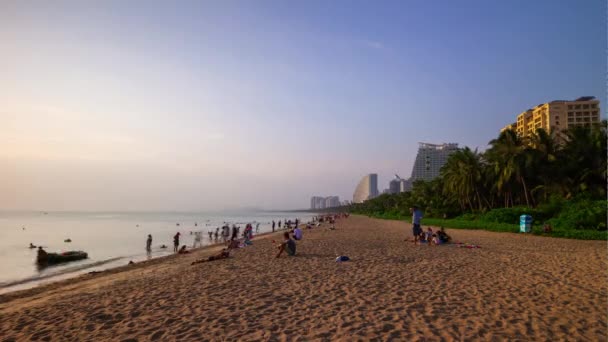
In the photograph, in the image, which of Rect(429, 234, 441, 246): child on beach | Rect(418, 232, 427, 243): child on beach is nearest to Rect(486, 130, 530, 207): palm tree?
Rect(418, 232, 427, 243): child on beach

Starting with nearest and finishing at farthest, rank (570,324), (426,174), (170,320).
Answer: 1. (570,324)
2. (170,320)
3. (426,174)

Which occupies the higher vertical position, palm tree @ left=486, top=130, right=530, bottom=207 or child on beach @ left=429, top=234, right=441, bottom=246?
palm tree @ left=486, top=130, right=530, bottom=207

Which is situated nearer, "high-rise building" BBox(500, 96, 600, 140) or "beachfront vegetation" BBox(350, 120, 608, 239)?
"beachfront vegetation" BBox(350, 120, 608, 239)

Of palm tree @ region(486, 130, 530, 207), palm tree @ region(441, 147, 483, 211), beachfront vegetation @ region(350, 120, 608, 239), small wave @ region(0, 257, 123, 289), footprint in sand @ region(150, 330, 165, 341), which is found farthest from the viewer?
palm tree @ region(441, 147, 483, 211)

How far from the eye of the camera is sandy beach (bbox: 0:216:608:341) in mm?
5652

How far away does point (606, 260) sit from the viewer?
12109 millimetres

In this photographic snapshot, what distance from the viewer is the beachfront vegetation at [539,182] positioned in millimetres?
23797

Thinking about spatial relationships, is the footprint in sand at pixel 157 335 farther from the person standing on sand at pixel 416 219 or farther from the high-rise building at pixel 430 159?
the high-rise building at pixel 430 159

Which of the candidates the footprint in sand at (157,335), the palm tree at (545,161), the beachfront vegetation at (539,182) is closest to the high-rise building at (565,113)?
the beachfront vegetation at (539,182)

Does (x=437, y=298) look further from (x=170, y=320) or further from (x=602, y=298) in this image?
(x=170, y=320)

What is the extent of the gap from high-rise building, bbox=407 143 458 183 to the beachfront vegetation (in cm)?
11572

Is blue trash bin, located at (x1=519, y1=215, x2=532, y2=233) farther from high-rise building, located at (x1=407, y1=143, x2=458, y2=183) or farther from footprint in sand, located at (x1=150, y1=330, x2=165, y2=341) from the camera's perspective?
high-rise building, located at (x1=407, y1=143, x2=458, y2=183)

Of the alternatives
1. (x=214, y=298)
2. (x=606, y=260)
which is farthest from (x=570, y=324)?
(x=606, y=260)

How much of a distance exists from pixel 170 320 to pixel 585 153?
3811 cm
